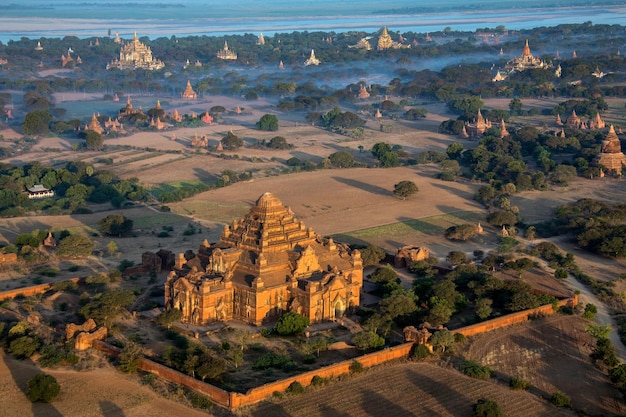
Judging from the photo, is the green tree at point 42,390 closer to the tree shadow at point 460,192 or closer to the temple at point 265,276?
the temple at point 265,276

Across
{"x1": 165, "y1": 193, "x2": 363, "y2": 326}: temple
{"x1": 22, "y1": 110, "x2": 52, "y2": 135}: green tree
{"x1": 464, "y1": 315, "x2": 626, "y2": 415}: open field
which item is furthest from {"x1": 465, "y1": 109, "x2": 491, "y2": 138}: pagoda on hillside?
{"x1": 464, "y1": 315, "x2": 626, "y2": 415}: open field

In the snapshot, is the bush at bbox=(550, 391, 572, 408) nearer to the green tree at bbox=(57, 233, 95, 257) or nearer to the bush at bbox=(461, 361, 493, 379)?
the bush at bbox=(461, 361, 493, 379)

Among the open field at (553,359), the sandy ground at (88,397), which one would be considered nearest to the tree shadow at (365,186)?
the open field at (553,359)

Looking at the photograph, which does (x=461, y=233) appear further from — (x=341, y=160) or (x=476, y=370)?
(x=341, y=160)

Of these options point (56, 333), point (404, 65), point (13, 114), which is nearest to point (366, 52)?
point (404, 65)

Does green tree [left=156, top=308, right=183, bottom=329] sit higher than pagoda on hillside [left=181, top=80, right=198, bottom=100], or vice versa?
green tree [left=156, top=308, right=183, bottom=329]

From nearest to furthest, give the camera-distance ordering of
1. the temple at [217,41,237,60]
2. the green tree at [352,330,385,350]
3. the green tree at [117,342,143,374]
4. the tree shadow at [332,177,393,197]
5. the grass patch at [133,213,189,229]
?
the green tree at [117,342,143,374]
the green tree at [352,330,385,350]
the grass patch at [133,213,189,229]
the tree shadow at [332,177,393,197]
the temple at [217,41,237,60]

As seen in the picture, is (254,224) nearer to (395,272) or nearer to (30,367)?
(395,272)
